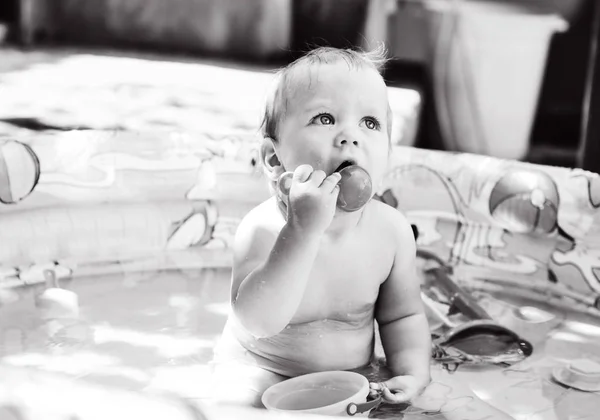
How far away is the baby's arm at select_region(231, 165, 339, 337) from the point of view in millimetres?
1202

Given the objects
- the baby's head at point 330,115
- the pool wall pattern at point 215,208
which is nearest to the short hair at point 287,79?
the baby's head at point 330,115

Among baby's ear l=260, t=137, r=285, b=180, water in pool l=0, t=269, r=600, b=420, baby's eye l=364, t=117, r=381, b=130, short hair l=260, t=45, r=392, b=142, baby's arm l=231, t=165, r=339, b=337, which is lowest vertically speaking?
water in pool l=0, t=269, r=600, b=420

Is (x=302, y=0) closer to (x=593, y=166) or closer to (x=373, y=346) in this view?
(x=593, y=166)

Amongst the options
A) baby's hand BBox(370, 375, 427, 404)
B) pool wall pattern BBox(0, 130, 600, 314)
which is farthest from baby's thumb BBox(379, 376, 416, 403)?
pool wall pattern BBox(0, 130, 600, 314)

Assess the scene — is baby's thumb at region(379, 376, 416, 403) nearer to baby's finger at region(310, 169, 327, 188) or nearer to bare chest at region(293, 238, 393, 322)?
bare chest at region(293, 238, 393, 322)

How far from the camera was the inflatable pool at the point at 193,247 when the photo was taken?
5.34 feet

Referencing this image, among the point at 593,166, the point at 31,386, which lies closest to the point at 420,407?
the point at 31,386

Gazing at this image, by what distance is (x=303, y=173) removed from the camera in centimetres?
123

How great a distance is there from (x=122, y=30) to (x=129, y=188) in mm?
1789

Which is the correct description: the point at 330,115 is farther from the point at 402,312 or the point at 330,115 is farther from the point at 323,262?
the point at 402,312

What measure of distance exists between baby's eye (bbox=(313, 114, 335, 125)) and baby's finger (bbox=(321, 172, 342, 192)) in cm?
12

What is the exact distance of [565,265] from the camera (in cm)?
190

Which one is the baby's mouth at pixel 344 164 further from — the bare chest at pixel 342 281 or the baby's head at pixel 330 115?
the bare chest at pixel 342 281

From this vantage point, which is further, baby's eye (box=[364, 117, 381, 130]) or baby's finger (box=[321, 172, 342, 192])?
baby's eye (box=[364, 117, 381, 130])
